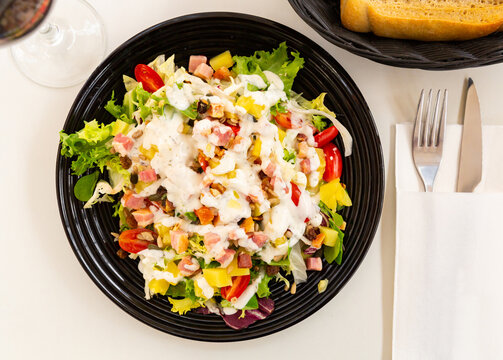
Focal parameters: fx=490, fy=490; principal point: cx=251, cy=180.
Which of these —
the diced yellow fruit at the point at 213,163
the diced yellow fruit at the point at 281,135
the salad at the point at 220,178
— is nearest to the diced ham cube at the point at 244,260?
the salad at the point at 220,178

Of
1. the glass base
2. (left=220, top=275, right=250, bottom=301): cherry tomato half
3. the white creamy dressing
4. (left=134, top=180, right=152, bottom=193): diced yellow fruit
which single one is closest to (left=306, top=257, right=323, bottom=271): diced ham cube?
the white creamy dressing

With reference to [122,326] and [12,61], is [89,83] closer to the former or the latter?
[12,61]

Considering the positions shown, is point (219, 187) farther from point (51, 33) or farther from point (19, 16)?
point (51, 33)

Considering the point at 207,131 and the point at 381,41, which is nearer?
the point at 207,131

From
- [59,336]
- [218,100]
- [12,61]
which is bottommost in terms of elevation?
[59,336]

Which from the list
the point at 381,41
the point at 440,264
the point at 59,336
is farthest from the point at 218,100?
the point at 59,336

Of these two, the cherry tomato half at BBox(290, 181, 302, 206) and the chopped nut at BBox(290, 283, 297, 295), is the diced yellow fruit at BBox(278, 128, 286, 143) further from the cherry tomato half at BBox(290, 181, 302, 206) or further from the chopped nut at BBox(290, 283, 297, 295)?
the chopped nut at BBox(290, 283, 297, 295)
